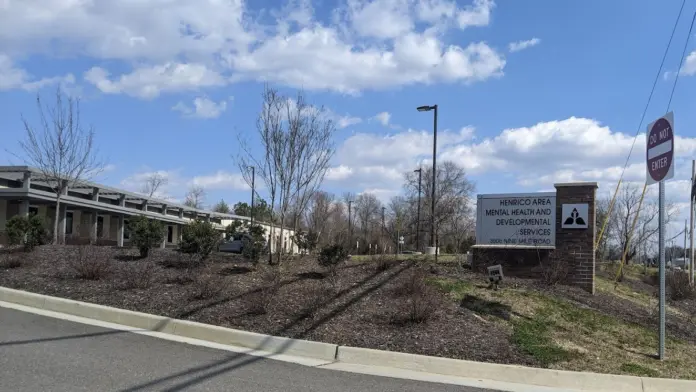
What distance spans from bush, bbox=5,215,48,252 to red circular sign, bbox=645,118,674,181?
14.4 meters

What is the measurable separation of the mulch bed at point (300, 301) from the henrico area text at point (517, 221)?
166 cm

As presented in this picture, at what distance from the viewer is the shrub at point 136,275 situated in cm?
1021

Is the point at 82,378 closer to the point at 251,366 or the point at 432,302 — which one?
the point at 251,366

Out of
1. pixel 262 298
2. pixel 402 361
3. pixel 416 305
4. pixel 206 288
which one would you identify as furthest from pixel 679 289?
pixel 206 288

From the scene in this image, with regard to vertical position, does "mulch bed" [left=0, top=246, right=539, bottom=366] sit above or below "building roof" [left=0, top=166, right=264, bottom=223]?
below

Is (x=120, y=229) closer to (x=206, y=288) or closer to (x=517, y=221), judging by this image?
(x=206, y=288)

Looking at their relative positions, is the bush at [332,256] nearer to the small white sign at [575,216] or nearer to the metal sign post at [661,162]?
the small white sign at [575,216]

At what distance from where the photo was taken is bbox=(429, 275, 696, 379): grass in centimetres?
720

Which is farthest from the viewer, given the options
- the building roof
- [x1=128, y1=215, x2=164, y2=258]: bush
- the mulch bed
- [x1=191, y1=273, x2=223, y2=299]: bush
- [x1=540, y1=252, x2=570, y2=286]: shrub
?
the building roof

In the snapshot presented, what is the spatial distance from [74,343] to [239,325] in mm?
2263

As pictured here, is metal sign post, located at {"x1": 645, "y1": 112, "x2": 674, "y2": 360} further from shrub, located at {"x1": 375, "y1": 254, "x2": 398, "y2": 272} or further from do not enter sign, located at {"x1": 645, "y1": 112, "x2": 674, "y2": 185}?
shrub, located at {"x1": 375, "y1": 254, "x2": 398, "y2": 272}

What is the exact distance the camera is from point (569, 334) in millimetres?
8461

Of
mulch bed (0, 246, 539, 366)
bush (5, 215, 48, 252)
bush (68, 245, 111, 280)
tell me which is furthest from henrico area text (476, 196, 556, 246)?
bush (5, 215, 48, 252)

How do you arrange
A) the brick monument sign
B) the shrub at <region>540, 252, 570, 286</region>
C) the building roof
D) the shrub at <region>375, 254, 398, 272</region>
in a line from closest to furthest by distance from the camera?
1. the shrub at <region>540, 252, 570, 286</region>
2. the shrub at <region>375, 254, 398, 272</region>
3. the brick monument sign
4. the building roof
